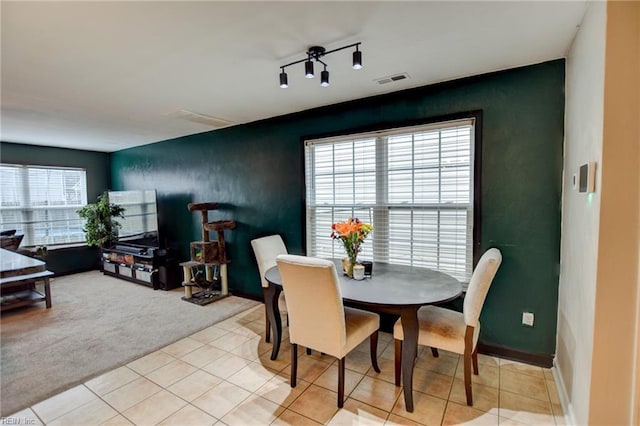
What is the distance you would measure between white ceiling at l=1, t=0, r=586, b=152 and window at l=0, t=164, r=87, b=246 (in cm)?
286

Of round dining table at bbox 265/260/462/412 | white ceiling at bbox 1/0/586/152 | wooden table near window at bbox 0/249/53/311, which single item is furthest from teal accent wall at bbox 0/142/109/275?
round dining table at bbox 265/260/462/412

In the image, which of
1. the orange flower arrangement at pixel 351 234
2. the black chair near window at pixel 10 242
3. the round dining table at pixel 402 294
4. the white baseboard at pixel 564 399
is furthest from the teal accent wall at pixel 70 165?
the white baseboard at pixel 564 399

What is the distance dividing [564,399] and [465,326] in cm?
73

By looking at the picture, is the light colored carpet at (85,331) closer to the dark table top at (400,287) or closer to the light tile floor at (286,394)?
the light tile floor at (286,394)

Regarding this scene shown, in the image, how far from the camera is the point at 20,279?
3.56 meters

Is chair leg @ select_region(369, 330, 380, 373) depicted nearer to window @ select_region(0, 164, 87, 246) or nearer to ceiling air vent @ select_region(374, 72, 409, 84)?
ceiling air vent @ select_region(374, 72, 409, 84)

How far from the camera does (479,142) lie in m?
2.59

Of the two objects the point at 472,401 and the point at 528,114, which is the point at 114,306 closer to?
the point at 472,401

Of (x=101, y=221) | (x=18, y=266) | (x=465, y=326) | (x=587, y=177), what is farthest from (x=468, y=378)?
(x=101, y=221)

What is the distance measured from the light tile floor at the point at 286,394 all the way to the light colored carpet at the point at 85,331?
0.22 metres

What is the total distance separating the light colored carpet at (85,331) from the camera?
94.2 inches

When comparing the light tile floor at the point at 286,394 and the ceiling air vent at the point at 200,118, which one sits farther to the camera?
the ceiling air vent at the point at 200,118

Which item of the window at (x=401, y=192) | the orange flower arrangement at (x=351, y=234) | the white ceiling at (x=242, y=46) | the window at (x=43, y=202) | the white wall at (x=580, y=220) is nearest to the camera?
the white wall at (x=580, y=220)

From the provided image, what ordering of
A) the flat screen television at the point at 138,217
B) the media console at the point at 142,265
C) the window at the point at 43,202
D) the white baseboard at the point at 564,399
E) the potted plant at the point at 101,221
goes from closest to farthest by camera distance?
the white baseboard at the point at 564,399
the media console at the point at 142,265
the flat screen television at the point at 138,217
the window at the point at 43,202
the potted plant at the point at 101,221
